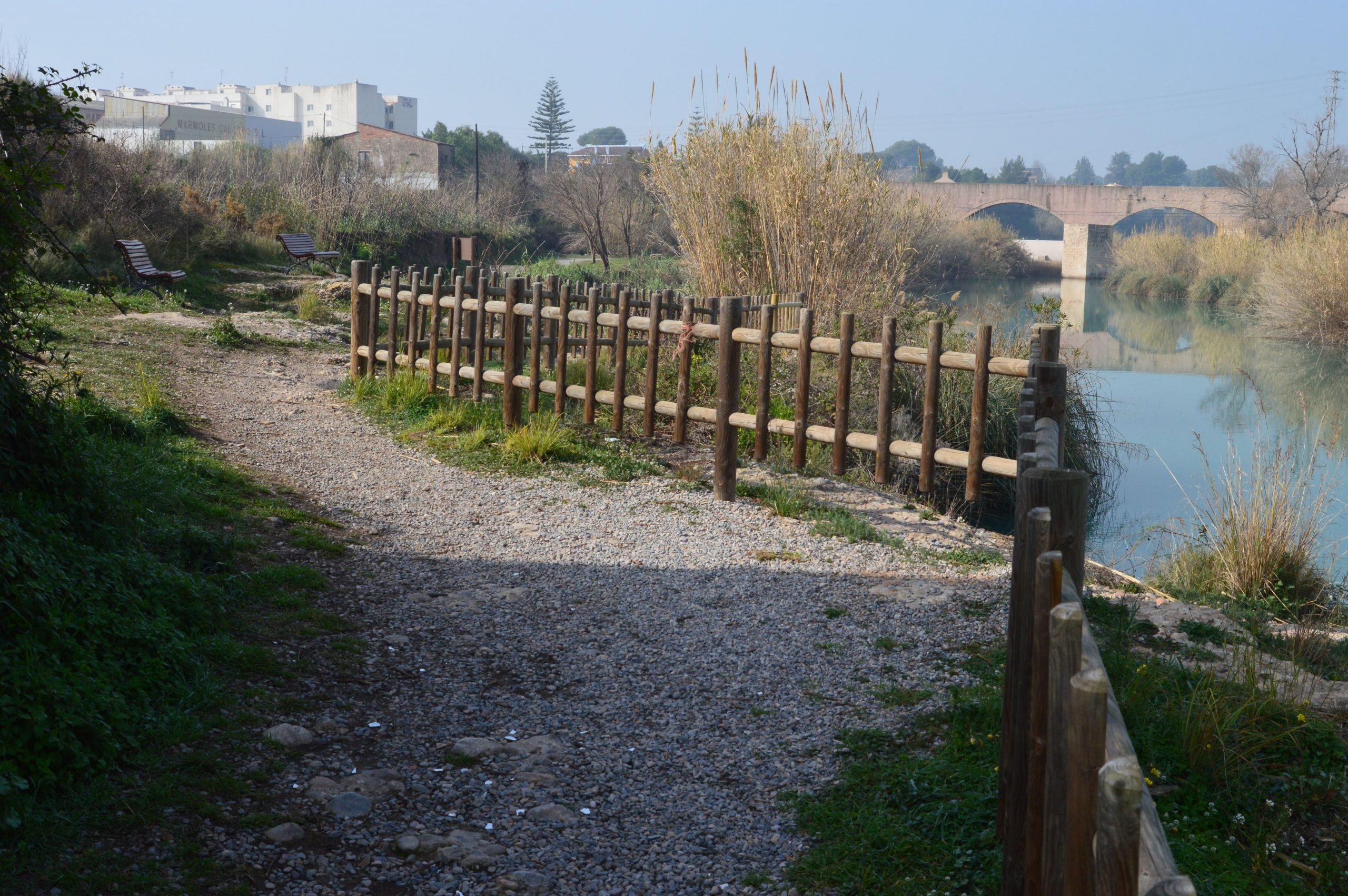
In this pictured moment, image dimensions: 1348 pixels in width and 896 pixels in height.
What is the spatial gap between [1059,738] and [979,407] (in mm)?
4866

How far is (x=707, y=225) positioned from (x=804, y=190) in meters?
1.20

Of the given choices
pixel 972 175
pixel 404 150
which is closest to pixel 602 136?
pixel 972 175

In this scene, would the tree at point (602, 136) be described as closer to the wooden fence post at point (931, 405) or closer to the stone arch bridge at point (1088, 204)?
the stone arch bridge at point (1088, 204)


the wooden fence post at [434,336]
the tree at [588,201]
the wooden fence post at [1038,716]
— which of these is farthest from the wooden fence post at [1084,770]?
the tree at [588,201]

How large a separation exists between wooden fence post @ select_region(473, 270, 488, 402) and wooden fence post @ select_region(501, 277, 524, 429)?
35cm

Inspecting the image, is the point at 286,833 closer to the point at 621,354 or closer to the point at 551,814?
the point at 551,814

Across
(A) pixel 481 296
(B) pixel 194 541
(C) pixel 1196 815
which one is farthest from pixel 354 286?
(C) pixel 1196 815

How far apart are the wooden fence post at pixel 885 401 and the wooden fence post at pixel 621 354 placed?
2.07 metres

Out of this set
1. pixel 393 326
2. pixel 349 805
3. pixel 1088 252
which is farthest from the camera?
pixel 1088 252

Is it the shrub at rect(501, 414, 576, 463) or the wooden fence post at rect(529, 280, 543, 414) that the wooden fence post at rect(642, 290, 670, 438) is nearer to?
the shrub at rect(501, 414, 576, 463)

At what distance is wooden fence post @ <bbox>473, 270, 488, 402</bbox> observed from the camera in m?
9.10

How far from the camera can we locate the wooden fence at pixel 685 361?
664 cm

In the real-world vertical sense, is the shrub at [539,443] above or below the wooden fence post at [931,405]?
below

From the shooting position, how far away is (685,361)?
759cm
